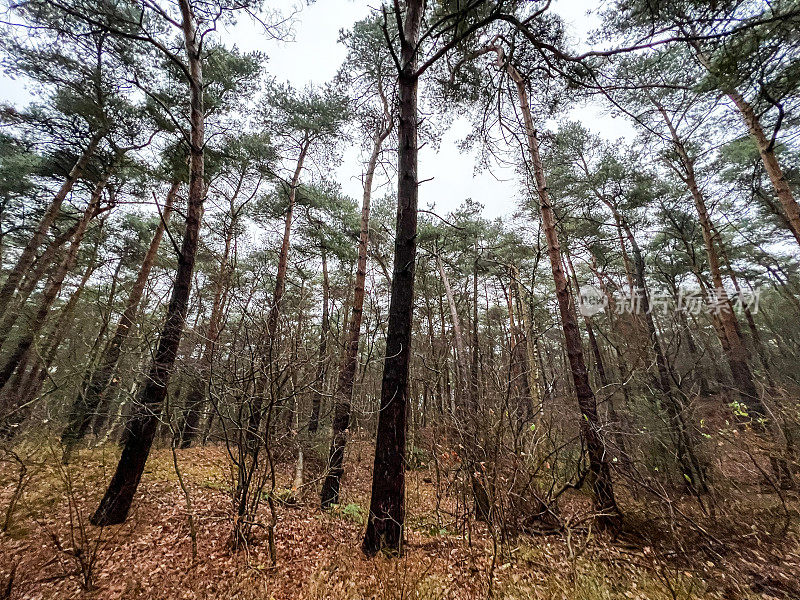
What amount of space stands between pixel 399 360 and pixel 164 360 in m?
3.49

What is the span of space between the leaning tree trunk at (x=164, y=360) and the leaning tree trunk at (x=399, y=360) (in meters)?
2.70

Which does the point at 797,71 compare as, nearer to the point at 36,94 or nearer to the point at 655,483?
the point at 655,483

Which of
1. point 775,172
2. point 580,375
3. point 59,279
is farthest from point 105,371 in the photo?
point 775,172

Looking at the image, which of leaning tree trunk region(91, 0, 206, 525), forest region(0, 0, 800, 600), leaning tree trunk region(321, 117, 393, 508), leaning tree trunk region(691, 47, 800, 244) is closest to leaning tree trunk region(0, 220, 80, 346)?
forest region(0, 0, 800, 600)

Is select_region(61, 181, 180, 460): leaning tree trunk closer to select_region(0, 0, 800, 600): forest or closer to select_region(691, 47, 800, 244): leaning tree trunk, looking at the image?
select_region(0, 0, 800, 600): forest

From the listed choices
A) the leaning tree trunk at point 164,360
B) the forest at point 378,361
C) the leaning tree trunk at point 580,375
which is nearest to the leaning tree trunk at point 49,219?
the forest at point 378,361

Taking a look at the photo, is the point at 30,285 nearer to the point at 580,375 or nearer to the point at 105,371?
the point at 105,371

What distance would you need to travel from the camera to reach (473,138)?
542cm

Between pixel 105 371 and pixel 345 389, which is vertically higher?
pixel 105 371

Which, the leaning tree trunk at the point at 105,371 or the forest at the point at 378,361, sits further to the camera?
the leaning tree trunk at the point at 105,371

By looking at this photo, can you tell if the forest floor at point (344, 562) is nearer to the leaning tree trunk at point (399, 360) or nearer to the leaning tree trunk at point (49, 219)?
the leaning tree trunk at point (399, 360)

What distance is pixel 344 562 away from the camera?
2957 mm

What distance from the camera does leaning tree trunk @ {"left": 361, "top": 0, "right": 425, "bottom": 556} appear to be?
2928 mm

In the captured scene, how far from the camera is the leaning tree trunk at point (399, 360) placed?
A: 2928mm
